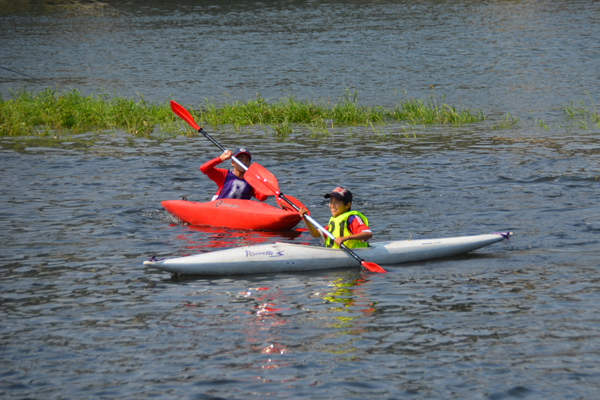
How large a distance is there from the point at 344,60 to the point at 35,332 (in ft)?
69.6

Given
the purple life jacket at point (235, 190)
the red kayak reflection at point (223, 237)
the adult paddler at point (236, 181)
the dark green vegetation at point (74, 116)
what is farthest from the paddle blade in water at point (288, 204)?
the dark green vegetation at point (74, 116)

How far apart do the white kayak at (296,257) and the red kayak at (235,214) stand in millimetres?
1595

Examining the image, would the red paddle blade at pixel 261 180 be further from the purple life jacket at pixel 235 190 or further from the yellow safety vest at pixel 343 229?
the yellow safety vest at pixel 343 229

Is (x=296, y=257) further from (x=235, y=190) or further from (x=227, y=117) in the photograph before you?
(x=227, y=117)

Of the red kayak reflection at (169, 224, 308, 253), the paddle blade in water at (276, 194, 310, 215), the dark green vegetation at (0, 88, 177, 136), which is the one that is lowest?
the red kayak reflection at (169, 224, 308, 253)

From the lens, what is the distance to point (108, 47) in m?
29.6

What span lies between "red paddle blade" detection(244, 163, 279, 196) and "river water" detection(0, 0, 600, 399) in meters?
0.63

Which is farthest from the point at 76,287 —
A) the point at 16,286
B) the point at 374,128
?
the point at 374,128

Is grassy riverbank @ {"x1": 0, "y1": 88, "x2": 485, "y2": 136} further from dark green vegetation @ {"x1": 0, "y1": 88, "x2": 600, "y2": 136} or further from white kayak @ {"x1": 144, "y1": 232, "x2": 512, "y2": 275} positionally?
white kayak @ {"x1": 144, "y1": 232, "x2": 512, "y2": 275}

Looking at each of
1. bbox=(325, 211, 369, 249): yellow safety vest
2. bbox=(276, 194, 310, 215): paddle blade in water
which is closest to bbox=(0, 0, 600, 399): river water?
bbox=(276, 194, 310, 215): paddle blade in water

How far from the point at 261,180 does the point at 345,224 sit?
1989 mm

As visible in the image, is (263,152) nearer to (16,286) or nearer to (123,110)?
(123,110)

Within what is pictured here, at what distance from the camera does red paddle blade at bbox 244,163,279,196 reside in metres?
8.96

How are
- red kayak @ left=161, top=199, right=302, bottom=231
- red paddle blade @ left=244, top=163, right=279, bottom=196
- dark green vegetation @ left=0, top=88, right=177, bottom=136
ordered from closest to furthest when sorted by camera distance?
1. red kayak @ left=161, top=199, right=302, bottom=231
2. red paddle blade @ left=244, top=163, right=279, bottom=196
3. dark green vegetation @ left=0, top=88, right=177, bottom=136
